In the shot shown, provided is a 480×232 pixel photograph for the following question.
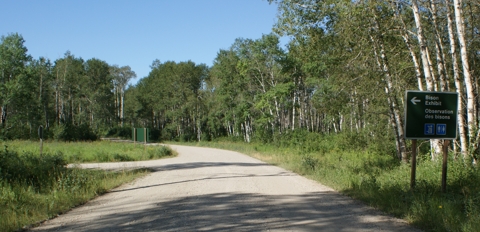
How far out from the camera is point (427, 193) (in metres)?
9.27

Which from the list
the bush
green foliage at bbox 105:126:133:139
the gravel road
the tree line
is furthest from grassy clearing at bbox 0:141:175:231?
green foliage at bbox 105:126:133:139

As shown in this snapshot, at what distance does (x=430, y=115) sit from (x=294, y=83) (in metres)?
34.7

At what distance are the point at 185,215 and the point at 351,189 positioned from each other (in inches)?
210

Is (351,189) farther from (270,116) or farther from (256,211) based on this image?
(270,116)

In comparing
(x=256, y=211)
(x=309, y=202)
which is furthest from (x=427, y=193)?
(x=256, y=211)

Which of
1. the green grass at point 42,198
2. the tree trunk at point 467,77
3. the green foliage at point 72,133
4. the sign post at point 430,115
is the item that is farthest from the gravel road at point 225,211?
the green foliage at point 72,133

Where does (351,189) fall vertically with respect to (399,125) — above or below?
below

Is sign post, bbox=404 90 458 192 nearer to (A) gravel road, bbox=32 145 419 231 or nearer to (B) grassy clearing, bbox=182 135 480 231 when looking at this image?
(B) grassy clearing, bbox=182 135 480 231

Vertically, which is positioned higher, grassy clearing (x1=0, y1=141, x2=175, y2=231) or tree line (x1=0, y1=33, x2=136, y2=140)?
tree line (x1=0, y1=33, x2=136, y2=140)

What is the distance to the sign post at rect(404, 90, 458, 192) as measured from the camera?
9.14 m

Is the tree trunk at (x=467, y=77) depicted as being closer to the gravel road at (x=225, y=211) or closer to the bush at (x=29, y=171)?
the gravel road at (x=225, y=211)

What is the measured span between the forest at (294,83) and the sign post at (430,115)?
2.11 m

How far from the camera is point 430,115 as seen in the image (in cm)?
922

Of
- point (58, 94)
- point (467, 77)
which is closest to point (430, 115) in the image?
point (467, 77)
